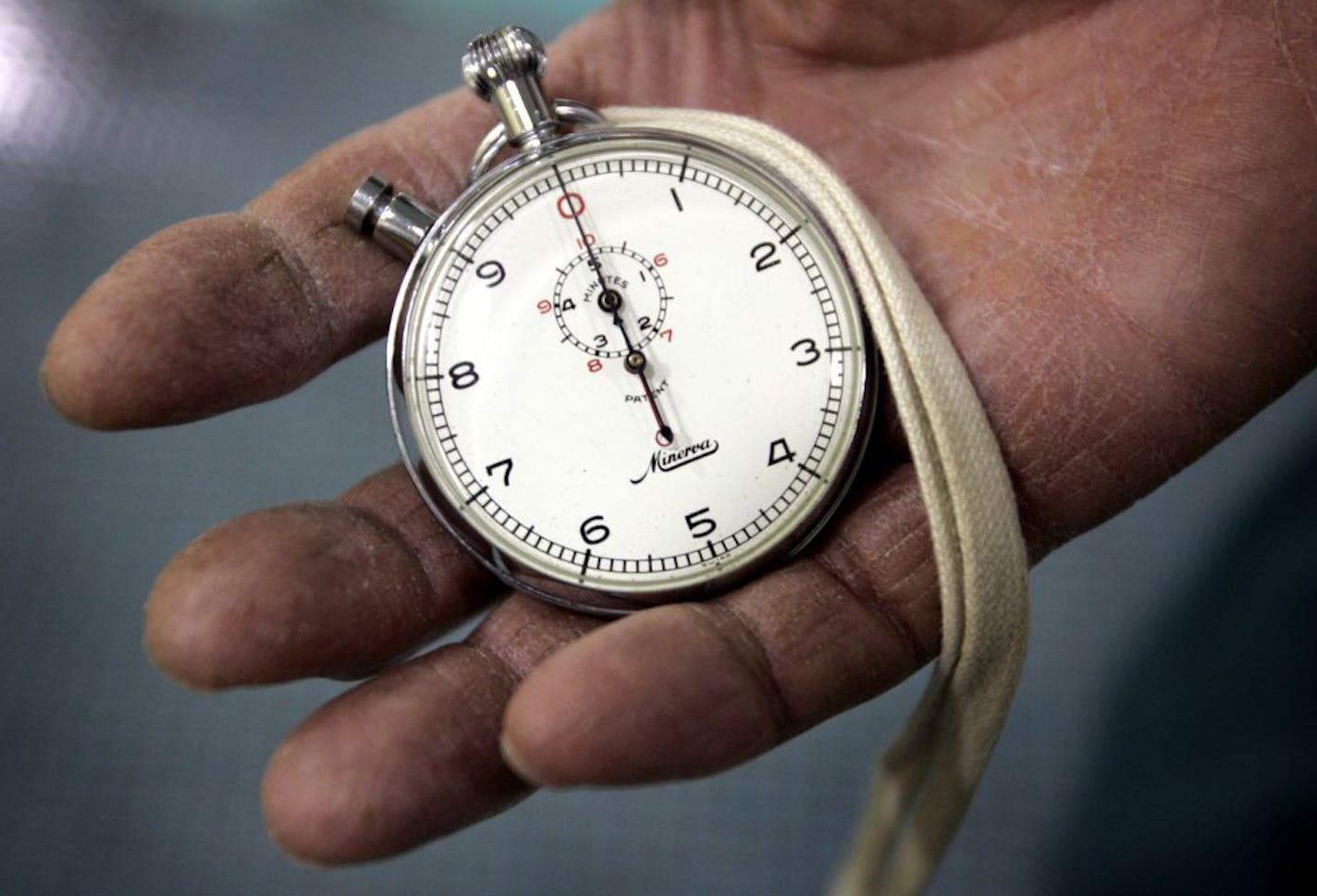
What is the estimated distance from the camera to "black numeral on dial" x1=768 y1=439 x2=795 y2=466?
3.75ft

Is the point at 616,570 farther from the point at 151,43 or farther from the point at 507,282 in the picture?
the point at 151,43

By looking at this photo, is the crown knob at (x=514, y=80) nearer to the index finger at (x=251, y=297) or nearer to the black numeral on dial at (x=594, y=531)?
the index finger at (x=251, y=297)

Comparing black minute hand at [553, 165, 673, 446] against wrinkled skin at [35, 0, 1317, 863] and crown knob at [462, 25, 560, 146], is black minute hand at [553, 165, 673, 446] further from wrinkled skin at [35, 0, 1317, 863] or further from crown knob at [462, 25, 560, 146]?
wrinkled skin at [35, 0, 1317, 863]

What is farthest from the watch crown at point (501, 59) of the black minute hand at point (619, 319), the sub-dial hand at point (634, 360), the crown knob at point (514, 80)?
the sub-dial hand at point (634, 360)

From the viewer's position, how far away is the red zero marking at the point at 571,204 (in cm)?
120

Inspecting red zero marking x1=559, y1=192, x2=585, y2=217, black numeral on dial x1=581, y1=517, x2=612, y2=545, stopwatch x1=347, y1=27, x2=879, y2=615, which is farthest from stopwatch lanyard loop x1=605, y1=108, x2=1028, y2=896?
black numeral on dial x1=581, y1=517, x2=612, y2=545

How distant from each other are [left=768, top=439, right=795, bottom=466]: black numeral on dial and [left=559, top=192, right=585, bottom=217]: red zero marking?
0.94ft

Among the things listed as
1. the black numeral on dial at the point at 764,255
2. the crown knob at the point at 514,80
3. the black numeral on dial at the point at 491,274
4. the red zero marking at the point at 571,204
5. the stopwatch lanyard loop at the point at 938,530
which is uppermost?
the crown knob at the point at 514,80

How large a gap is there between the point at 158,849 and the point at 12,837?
18 centimetres

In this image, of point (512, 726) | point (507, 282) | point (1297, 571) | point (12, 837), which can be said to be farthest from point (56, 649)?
point (1297, 571)

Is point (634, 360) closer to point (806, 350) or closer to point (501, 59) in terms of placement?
point (806, 350)

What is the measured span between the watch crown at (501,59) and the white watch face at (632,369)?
91 mm

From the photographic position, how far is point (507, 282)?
1188mm

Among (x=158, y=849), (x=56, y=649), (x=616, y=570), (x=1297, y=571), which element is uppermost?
(x=616, y=570)
